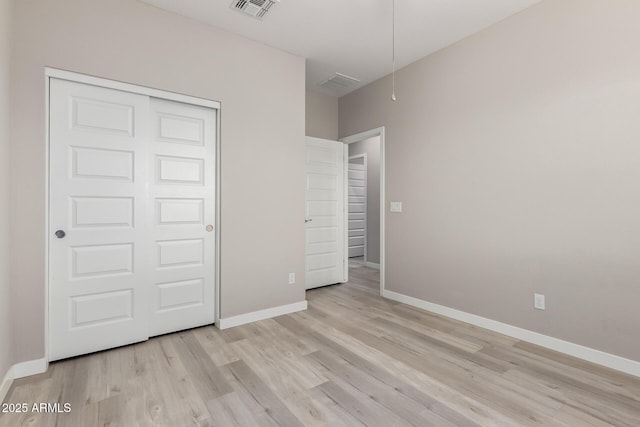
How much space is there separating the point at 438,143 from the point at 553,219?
53.9 inches

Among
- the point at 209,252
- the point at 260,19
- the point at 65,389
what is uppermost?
the point at 260,19

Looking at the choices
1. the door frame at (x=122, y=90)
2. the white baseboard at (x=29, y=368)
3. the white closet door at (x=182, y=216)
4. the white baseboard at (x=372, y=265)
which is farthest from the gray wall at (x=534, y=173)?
the white baseboard at (x=29, y=368)

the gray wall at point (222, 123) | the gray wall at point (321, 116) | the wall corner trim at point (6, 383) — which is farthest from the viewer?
the gray wall at point (321, 116)

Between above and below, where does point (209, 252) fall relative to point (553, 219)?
below

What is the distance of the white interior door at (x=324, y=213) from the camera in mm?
4363

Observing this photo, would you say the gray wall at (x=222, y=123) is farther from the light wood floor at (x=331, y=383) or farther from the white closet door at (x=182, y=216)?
the light wood floor at (x=331, y=383)

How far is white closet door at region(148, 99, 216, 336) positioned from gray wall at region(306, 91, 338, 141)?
186 cm

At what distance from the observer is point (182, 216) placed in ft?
9.36

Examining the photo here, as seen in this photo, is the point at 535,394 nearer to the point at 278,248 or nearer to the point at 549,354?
the point at 549,354

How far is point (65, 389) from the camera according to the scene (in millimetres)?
1957

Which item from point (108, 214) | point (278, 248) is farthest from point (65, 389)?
point (278, 248)

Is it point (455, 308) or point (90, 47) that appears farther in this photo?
point (455, 308)

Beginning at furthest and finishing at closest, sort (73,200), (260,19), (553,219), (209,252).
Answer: (209,252) < (260,19) < (553,219) < (73,200)

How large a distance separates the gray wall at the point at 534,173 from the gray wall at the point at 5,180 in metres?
3.61
